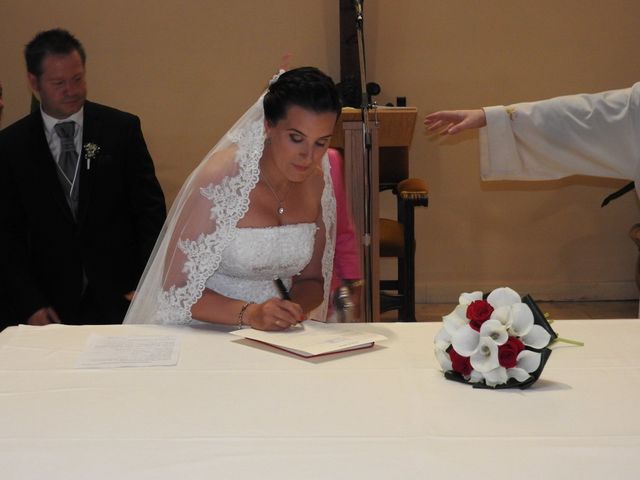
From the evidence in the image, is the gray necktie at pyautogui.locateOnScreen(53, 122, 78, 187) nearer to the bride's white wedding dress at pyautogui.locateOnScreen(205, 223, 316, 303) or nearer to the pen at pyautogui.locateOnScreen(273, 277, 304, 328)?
the bride's white wedding dress at pyautogui.locateOnScreen(205, 223, 316, 303)

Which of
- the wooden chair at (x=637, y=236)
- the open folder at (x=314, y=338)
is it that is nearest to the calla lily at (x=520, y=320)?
the open folder at (x=314, y=338)

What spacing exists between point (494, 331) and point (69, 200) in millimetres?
3049

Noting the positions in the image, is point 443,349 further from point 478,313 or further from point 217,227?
point 217,227

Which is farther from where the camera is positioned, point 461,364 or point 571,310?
point 571,310

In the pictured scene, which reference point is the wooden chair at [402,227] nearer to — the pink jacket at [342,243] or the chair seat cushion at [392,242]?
the chair seat cushion at [392,242]

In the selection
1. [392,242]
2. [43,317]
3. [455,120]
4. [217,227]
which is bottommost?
[43,317]

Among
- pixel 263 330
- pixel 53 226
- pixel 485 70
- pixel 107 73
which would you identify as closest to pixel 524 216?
pixel 485 70

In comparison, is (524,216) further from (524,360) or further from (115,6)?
(524,360)

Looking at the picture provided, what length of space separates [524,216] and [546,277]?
0.54 m

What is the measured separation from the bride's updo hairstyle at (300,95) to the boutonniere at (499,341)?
1.33 meters

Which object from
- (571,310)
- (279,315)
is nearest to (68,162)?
(279,315)

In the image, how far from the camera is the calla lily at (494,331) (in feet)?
7.32

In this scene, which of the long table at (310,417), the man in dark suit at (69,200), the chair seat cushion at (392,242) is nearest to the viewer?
the long table at (310,417)

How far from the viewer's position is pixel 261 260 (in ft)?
11.6
